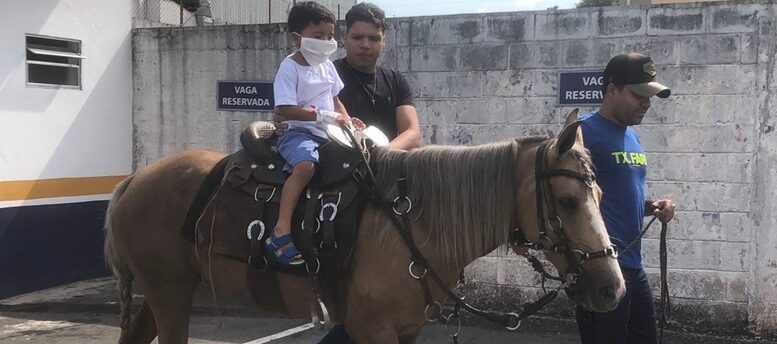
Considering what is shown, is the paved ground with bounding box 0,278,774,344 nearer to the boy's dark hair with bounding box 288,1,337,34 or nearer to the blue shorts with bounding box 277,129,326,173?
the blue shorts with bounding box 277,129,326,173

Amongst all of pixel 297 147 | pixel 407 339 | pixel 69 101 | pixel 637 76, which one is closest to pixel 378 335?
pixel 407 339

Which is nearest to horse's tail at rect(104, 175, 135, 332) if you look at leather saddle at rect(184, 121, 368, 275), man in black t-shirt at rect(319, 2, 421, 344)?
leather saddle at rect(184, 121, 368, 275)

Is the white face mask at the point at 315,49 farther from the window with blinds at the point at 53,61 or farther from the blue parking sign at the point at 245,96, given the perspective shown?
the window with blinds at the point at 53,61

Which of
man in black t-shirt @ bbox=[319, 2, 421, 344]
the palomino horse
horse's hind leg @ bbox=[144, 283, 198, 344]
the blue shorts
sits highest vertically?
man in black t-shirt @ bbox=[319, 2, 421, 344]

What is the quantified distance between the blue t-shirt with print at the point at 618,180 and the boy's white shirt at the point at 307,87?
3.90ft

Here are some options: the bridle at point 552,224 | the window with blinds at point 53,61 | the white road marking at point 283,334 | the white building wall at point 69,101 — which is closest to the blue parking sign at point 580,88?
the white road marking at point 283,334

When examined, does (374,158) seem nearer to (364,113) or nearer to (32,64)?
(364,113)

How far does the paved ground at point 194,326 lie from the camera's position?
5.75 metres

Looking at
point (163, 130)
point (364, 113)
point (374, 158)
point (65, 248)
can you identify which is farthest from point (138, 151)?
point (374, 158)

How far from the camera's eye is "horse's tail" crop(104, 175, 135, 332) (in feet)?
12.5

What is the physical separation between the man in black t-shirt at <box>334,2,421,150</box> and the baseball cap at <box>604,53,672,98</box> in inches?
39.6

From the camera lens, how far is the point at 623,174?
3.20 metres

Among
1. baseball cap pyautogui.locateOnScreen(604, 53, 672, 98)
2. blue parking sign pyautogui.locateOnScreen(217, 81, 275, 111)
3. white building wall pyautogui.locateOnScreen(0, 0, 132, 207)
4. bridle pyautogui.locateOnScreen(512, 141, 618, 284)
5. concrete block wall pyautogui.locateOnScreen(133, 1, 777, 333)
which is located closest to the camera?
bridle pyautogui.locateOnScreen(512, 141, 618, 284)

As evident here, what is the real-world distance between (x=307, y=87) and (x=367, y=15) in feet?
1.51
